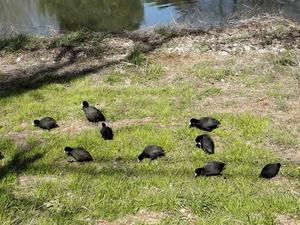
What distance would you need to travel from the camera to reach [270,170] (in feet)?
17.9

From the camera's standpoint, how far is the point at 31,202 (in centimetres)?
512

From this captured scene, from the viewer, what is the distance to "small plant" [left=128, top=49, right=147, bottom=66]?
9267 millimetres

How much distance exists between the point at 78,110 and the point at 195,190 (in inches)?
116

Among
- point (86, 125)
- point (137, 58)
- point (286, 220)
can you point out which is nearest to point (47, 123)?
point (86, 125)

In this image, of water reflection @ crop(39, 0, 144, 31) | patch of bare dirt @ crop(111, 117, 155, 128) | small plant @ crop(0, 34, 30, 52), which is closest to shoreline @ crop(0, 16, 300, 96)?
small plant @ crop(0, 34, 30, 52)

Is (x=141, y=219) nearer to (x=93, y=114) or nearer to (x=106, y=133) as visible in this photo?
(x=106, y=133)

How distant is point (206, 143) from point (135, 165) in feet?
2.92

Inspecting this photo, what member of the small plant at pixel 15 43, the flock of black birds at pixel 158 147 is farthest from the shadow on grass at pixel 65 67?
the flock of black birds at pixel 158 147

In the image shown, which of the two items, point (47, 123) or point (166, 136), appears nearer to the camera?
point (166, 136)

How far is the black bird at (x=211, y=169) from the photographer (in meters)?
5.48

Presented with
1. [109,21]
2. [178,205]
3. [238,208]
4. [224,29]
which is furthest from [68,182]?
[109,21]

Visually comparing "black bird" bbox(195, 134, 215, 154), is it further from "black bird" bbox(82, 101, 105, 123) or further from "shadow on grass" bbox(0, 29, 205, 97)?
"shadow on grass" bbox(0, 29, 205, 97)

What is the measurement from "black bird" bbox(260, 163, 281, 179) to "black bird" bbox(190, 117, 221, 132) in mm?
1300

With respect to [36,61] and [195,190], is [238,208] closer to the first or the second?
[195,190]
